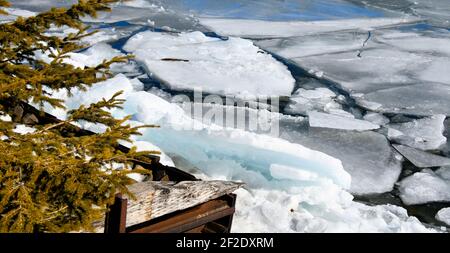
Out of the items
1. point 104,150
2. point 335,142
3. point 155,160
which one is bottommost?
point 335,142

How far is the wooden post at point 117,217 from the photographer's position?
7.42 ft

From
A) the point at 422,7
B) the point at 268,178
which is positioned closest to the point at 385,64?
the point at 268,178

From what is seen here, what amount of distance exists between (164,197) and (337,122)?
3743 mm

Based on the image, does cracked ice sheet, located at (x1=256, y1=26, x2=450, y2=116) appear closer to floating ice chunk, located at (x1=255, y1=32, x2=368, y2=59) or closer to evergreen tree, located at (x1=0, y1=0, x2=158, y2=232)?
floating ice chunk, located at (x1=255, y1=32, x2=368, y2=59)

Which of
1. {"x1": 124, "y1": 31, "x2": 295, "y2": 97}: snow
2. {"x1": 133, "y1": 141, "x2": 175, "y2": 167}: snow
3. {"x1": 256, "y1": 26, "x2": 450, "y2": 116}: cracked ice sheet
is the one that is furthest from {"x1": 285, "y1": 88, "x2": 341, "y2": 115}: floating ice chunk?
{"x1": 133, "y1": 141, "x2": 175, "y2": 167}: snow

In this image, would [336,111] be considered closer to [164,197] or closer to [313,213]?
[313,213]

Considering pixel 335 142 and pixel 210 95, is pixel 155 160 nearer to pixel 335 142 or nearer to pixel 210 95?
pixel 335 142

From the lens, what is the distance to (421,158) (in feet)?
17.5

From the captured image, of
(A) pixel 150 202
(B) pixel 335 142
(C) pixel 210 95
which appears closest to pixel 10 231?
(A) pixel 150 202

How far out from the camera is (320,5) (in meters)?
14.3

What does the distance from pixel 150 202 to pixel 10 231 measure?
0.86 m

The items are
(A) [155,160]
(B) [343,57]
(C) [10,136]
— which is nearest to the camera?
(C) [10,136]

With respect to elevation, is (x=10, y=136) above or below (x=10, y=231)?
above

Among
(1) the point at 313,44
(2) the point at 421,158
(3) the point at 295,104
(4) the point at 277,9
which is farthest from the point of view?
(4) the point at 277,9
